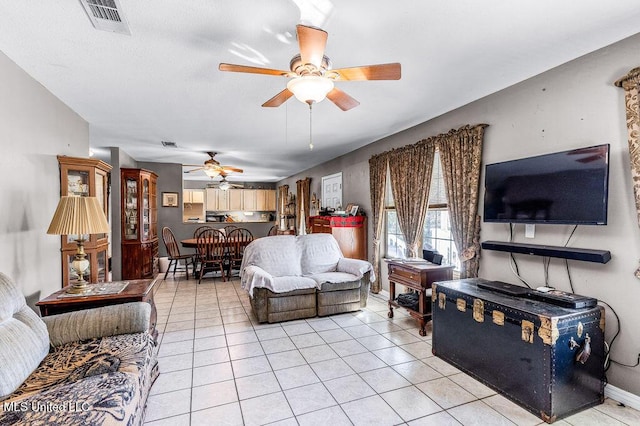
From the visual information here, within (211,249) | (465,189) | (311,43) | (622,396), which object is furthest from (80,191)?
(622,396)

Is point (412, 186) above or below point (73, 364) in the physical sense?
above

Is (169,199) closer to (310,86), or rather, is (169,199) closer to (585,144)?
(310,86)

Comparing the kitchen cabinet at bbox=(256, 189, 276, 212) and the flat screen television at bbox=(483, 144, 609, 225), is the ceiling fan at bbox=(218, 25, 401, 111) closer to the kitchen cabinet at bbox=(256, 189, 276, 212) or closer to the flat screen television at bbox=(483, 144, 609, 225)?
the flat screen television at bbox=(483, 144, 609, 225)

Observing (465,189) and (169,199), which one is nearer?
(465,189)

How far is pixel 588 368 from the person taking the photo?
216cm

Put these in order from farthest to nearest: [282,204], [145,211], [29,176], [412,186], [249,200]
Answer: [249,200]
[282,204]
[145,211]
[412,186]
[29,176]

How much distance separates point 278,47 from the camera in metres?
2.24

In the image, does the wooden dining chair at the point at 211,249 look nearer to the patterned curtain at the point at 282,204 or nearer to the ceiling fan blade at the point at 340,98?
the patterned curtain at the point at 282,204

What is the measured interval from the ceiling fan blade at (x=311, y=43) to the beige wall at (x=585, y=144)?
141 cm

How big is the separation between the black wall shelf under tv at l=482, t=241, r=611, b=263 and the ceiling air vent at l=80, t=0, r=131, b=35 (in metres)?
3.31

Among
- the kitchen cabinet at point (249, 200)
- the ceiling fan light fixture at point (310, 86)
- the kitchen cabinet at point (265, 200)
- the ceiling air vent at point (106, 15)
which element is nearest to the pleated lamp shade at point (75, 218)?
the ceiling air vent at point (106, 15)

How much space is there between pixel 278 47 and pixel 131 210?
15.7ft

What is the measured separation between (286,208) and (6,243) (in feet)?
26.2

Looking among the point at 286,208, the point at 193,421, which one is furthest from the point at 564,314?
the point at 286,208
